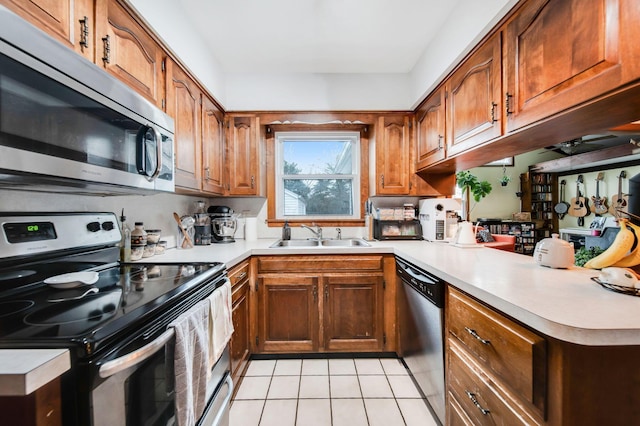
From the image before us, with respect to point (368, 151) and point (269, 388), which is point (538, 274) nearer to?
point (269, 388)

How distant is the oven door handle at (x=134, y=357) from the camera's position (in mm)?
611

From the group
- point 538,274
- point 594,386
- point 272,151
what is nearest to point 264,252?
point 272,151

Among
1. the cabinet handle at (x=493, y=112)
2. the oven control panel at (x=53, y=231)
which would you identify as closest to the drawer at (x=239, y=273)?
the oven control panel at (x=53, y=231)

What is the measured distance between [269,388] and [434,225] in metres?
1.80

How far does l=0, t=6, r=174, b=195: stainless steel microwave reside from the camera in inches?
26.4

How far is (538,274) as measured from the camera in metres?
1.21

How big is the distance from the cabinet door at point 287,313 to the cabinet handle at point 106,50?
1581mm

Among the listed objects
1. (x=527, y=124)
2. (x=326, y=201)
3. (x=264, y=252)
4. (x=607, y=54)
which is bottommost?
(x=264, y=252)

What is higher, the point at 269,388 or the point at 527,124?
the point at 527,124

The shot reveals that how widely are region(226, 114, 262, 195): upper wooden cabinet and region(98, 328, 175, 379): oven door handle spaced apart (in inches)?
70.2

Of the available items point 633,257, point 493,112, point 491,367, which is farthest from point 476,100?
point 491,367

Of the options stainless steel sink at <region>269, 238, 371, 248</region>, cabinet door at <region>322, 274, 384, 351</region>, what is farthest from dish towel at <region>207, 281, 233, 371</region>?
stainless steel sink at <region>269, 238, 371, 248</region>

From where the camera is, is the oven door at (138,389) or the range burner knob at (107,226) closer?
the oven door at (138,389)

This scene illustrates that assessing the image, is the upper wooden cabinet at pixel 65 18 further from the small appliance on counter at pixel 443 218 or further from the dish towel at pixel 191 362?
the small appliance on counter at pixel 443 218
